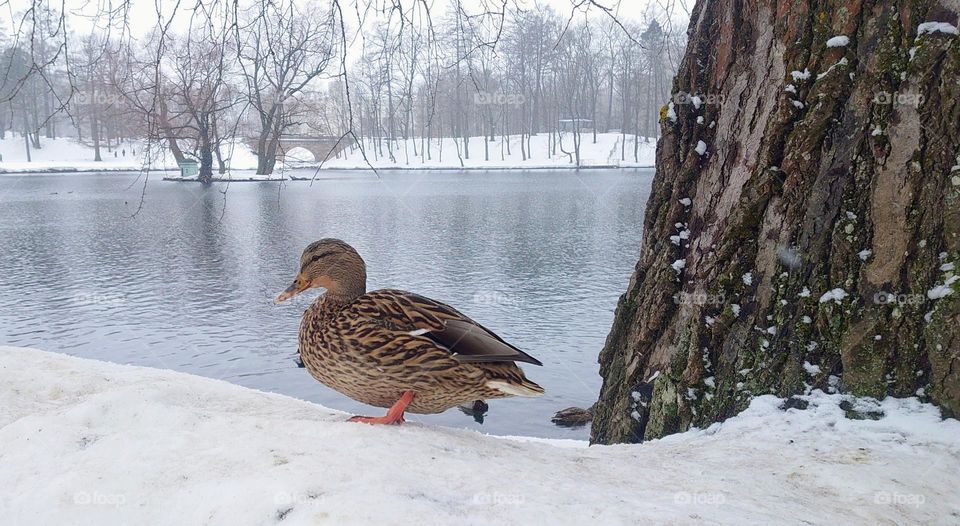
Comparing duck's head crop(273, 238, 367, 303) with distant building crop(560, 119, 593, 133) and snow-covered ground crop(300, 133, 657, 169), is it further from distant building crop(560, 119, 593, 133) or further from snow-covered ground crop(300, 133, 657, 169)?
distant building crop(560, 119, 593, 133)

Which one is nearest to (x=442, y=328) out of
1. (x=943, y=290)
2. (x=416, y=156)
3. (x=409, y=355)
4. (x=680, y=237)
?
(x=409, y=355)

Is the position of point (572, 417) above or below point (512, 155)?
below

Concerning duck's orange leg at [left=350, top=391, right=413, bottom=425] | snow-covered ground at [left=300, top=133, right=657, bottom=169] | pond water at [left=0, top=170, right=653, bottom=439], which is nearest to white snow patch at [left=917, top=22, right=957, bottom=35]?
duck's orange leg at [left=350, top=391, right=413, bottom=425]

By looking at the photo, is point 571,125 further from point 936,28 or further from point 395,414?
point 395,414

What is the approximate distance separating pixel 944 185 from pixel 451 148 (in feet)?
209

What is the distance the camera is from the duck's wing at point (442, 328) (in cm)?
288

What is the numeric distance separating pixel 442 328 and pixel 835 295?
162cm

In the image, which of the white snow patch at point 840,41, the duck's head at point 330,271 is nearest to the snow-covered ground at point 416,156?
the duck's head at point 330,271

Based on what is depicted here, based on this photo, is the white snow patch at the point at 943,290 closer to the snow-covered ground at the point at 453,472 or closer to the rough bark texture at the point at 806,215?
the rough bark texture at the point at 806,215

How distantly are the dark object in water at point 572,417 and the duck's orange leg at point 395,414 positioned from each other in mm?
4413

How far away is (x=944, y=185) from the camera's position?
8.70ft

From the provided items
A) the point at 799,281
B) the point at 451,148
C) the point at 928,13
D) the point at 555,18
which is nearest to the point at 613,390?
the point at 799,281

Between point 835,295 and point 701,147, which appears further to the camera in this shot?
point 701,147

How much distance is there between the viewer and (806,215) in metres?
2.94
